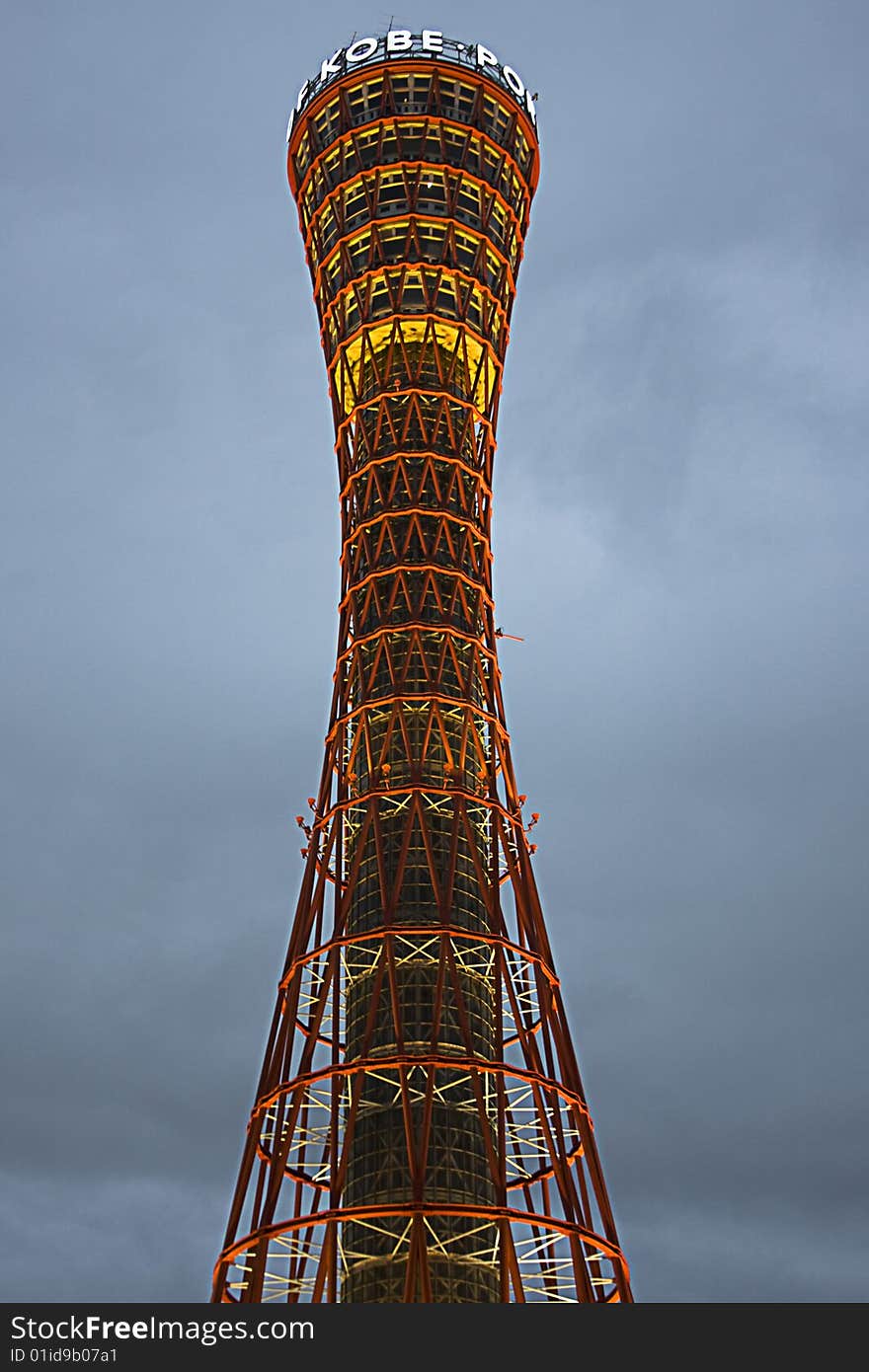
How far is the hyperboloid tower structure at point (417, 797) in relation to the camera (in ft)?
227

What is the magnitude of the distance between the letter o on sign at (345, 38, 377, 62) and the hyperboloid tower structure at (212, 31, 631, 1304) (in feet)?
0.81

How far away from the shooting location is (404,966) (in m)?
79.5

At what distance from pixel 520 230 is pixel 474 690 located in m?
33.9

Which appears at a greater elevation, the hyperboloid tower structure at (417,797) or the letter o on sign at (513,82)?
the letter o on sign at (513,82)

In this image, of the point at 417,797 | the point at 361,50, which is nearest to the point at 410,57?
the point at 361,50

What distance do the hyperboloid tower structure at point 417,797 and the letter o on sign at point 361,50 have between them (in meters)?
0.25

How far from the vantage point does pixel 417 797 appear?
261ft

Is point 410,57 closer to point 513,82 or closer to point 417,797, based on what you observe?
point 513,82

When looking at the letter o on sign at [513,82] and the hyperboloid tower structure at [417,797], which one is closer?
the hyperboloid tower structure at [417,797]

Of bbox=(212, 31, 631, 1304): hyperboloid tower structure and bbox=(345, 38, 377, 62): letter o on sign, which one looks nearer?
bbox=(212, 31, 631, 1304): hyperboloid tower structure

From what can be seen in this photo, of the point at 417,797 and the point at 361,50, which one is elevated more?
the point at 361,50

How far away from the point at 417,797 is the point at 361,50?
5480 cm

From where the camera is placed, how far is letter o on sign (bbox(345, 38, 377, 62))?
9981 cm

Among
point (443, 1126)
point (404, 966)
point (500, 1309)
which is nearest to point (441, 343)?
point (404, 966)
